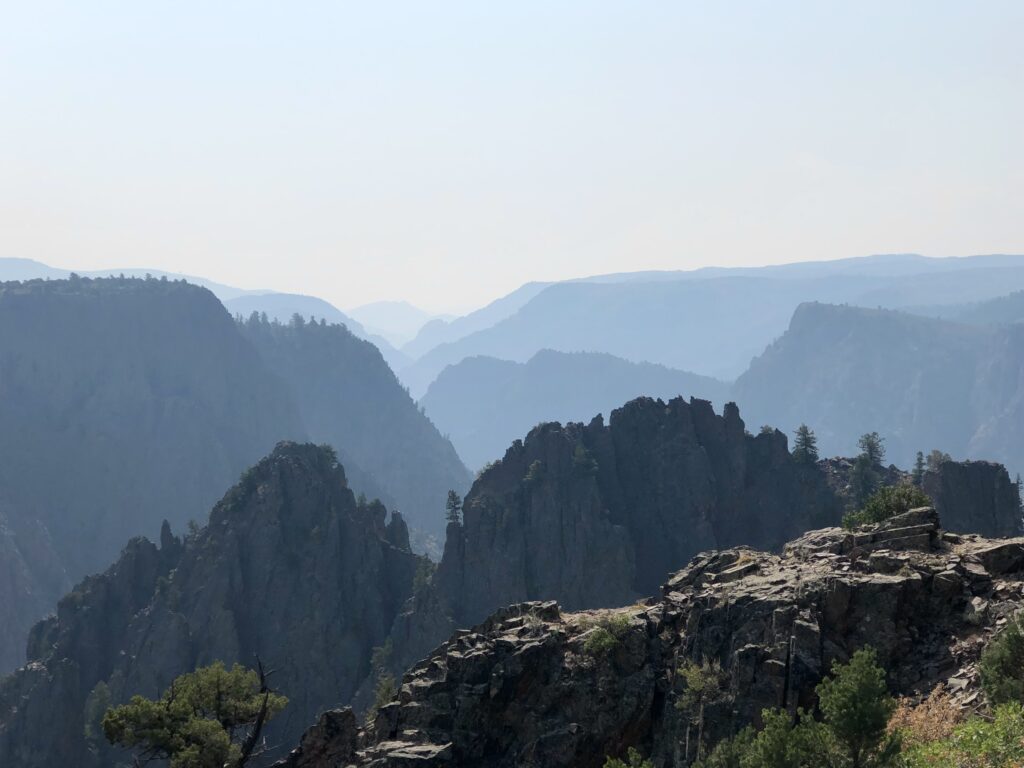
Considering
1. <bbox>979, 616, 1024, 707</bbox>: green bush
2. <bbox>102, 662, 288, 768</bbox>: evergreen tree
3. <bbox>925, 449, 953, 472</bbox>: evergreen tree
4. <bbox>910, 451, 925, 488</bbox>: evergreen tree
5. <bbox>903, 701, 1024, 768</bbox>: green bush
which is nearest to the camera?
<bbox>903, 701, 1024, 768</bbox>: green bush

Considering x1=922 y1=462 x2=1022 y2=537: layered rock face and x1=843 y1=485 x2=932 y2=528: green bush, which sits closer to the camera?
x1=843 y1=485 x2=932 y2=528: green bush

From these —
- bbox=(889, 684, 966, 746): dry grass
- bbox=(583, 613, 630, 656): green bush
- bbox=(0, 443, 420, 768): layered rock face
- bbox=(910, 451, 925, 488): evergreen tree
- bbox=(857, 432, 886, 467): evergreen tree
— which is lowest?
bbox=(0, 443, 420, 768): layered rock face

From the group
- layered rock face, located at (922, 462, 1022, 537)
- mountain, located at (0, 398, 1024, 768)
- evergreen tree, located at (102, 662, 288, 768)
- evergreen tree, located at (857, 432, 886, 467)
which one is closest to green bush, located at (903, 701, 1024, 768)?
evergreen tree, located at (102, 662, 288, 768)

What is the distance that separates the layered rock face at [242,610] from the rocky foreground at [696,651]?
75.6m

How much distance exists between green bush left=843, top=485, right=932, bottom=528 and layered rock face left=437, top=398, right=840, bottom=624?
6193 cm

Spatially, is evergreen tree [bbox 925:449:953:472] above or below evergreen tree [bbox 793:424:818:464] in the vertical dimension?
below

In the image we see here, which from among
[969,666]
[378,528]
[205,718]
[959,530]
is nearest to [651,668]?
[969,666]

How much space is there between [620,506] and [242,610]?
48.0m

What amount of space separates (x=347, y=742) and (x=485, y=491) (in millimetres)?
87575

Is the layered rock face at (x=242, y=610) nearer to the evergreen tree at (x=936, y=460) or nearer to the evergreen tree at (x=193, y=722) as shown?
the evergreen tree at (x=936, y=460)

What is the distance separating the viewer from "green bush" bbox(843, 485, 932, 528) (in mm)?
63688

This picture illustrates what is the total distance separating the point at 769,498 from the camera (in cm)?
13900

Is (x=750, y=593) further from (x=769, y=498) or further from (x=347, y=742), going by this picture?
(x=769, y=498)

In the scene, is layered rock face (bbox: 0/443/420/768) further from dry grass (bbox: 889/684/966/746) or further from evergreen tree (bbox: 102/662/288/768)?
dry grass (bbox: 889/684/966/746)
